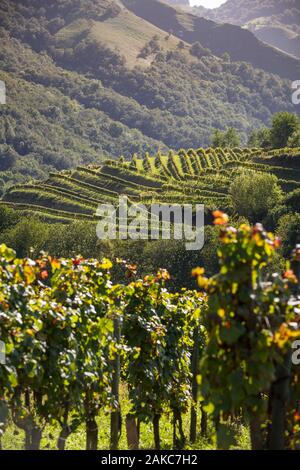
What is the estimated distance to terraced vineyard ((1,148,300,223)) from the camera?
7006cm

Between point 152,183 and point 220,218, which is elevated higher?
point 152,183

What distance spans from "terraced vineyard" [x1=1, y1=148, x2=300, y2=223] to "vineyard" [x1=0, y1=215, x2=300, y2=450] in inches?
2012

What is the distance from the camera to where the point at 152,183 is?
267 ft

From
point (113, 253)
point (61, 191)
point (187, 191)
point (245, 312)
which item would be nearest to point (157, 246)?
point (113, 253)

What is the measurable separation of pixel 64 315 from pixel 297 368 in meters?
2.96

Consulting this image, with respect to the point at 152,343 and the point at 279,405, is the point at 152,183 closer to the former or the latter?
the point at 152,343

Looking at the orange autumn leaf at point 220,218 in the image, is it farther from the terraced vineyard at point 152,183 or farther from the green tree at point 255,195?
the terraced vineyard at point 152,183

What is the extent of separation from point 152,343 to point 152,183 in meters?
68.8

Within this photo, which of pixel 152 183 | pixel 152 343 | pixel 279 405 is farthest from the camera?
pixel 152 183

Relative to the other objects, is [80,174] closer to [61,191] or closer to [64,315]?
[61,191]

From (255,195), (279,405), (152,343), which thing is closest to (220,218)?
(279,405)

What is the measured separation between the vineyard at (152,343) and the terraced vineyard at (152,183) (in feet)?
168

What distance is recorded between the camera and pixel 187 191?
7200 centimetres

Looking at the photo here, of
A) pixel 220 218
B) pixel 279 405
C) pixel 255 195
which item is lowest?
pixel 279 405
